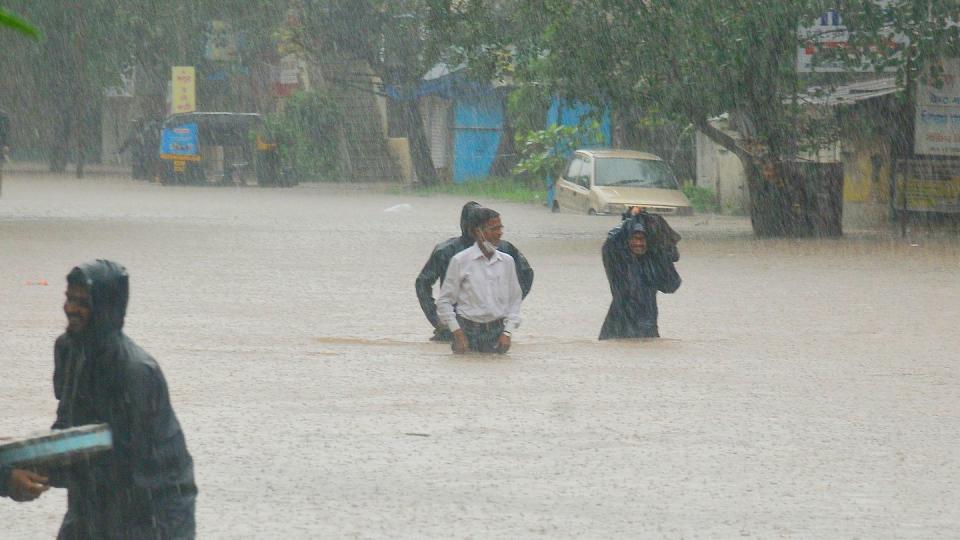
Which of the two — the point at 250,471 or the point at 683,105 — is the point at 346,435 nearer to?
the point at 250,471

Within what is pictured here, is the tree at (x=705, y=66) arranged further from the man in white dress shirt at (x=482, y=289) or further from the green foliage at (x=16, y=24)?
the green foliage at (x=16, y=24)

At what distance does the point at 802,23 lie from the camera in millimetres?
24938

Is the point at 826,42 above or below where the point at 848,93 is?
above

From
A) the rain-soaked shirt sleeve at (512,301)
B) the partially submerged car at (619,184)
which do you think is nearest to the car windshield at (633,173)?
the partially submerged car at (619,184)

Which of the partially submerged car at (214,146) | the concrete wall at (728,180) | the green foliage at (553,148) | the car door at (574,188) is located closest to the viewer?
the car door at (574,188)

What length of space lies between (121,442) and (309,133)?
4451 centimetres

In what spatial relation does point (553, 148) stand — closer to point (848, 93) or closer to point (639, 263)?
point (848, 93)

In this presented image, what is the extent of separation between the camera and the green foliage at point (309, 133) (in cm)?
4738

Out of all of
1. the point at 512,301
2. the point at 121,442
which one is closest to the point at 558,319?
the point at 512,301

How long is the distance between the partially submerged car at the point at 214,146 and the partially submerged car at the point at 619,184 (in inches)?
600

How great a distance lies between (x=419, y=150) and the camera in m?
46.1

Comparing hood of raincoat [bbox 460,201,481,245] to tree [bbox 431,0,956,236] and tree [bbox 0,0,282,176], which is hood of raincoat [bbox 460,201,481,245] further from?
tree [bbox 0,0,282,176]

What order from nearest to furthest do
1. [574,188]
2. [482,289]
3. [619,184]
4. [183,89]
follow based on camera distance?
[482,289] < [619,184] < [574,188] < [183,89]

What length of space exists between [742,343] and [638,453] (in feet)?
16.1
